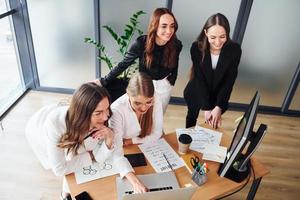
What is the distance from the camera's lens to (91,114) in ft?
5.85

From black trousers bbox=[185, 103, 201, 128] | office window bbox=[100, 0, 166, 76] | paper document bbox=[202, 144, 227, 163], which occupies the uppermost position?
office window bbox=[100, 0, 166, 76]

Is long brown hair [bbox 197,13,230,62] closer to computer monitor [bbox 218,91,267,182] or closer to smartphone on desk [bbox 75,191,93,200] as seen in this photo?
computer monitor [bbox 218,91,267,182]

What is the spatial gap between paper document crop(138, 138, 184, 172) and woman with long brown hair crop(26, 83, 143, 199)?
0.20 meters

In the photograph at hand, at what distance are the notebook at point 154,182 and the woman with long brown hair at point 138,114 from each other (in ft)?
0.92

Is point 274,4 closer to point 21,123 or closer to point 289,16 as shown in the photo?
point 289,16

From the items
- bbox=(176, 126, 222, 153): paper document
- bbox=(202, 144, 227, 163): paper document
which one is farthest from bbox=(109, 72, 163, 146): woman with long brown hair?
Answer: bbox=(202, 144, 227, 163): paper document

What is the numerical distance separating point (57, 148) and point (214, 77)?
1.46m

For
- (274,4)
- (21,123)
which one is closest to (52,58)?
(21,123)

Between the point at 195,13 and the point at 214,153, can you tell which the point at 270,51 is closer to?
the point at 195,13

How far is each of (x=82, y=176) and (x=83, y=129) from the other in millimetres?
301

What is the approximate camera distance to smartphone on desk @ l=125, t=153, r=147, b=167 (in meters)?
1.96

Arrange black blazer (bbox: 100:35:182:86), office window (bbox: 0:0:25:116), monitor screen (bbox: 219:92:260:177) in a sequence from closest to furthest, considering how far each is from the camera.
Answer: monitor screen (bbox: 219:92:260:177) < black blazer (bbox: 100:35:182:86) < office window (bbox: 0:0:25:116)

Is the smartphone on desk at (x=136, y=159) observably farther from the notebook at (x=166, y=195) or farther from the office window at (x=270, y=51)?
the office window at (x=270, y=51)

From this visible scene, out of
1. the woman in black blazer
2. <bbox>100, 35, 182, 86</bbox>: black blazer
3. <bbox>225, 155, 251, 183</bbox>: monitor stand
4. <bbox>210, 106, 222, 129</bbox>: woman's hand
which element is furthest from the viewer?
<bbox>100, 35, 182, 86</bbox>: black blazer
